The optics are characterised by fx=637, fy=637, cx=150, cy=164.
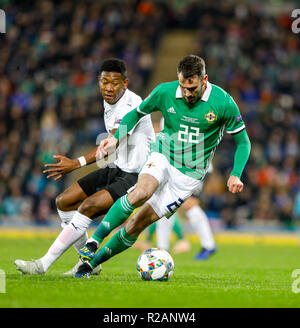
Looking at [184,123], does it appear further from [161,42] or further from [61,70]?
[161,42]

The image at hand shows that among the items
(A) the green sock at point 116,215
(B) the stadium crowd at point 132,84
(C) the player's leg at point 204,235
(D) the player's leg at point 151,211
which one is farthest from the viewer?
(B) the stadium crowd at point 132,84

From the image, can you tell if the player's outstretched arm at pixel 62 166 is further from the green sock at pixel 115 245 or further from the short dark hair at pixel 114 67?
the short dark hair at pixel 114 67

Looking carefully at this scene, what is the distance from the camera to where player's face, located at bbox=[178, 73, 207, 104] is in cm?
654

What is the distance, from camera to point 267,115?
19.4 meters

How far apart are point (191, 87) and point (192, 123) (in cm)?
45

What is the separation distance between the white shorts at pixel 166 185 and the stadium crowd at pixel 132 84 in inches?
410

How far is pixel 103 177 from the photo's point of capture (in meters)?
7.12

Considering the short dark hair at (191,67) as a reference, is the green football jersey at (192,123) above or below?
below

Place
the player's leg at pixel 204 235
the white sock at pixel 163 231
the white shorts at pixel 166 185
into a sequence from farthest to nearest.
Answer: the white sock at pixel 163 231 → the player's leg at pixel 204 235 → the white shorts at pixel 166 185

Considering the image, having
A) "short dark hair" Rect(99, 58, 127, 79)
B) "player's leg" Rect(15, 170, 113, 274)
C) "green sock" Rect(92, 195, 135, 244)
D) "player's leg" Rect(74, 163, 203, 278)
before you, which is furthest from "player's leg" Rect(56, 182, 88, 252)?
"short dark hair" Rect(99, 58, 127, 79)

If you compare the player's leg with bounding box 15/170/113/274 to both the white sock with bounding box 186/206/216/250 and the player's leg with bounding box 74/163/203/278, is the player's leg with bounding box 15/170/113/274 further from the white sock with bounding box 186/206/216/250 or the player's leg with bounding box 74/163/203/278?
the white sock with bounding box 186/206/216/250

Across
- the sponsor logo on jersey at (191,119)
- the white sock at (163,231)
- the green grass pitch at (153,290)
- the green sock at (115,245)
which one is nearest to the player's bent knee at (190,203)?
the white sock at (163,231)

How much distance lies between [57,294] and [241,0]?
2100 centimetres

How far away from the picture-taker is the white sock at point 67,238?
22.0ft
